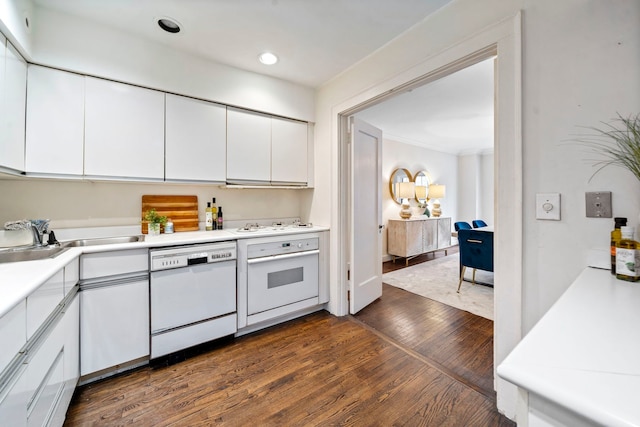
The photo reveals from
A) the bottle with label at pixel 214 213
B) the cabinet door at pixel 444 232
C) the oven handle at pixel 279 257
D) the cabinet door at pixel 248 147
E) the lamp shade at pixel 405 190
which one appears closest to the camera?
the oven handle at pixel 279 257

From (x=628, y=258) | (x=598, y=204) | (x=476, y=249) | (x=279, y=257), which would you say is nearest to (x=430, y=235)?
(x=476, y=249)

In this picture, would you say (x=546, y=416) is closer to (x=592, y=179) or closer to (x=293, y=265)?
(x=592, y=179)

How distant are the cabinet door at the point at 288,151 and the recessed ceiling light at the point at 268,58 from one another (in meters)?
0.51

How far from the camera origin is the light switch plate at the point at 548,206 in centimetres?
122

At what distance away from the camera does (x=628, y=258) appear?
94cm

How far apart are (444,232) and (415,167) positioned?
4.88 feet

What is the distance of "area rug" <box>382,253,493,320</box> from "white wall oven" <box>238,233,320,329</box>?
5.08ft

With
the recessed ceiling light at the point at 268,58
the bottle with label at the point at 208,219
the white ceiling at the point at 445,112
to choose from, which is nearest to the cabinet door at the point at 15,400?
the bottle with label at the point at 208,219

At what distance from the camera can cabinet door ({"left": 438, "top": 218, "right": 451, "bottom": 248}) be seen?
521cm

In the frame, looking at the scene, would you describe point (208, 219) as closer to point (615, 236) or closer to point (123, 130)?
point (123, 130)

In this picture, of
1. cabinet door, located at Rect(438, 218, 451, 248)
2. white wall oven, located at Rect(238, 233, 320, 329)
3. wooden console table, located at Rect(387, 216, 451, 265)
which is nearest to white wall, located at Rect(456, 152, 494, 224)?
cabinet door, located at Rect(438, 218, 451, 248)

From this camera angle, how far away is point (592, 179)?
1138 mm

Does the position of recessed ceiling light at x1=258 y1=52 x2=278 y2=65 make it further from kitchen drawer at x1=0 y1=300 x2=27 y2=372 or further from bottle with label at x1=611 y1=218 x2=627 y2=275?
bottle with label at x1=611 y1=218 x2=627 y2=275

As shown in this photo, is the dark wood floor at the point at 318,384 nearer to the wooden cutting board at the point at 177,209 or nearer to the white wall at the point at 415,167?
the wooden cutting board at the point at 177,209
